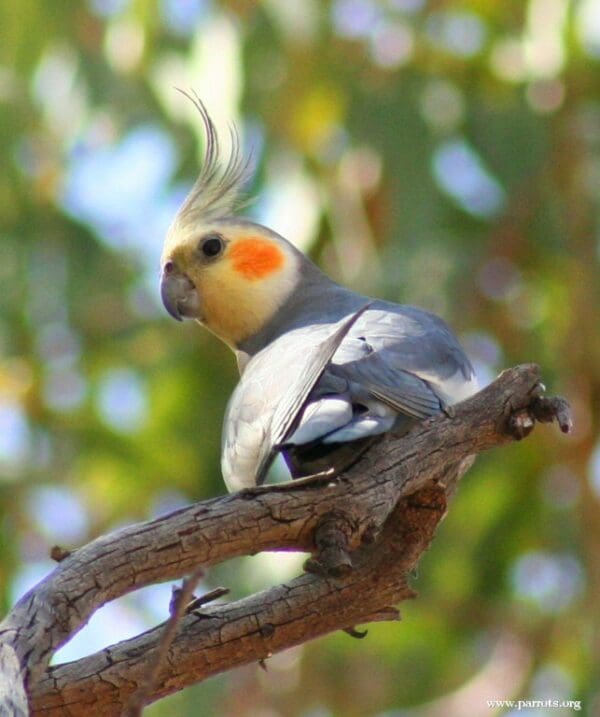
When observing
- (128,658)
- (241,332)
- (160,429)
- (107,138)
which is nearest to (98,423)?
(160,429)

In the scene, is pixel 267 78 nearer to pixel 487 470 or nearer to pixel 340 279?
pixel 340 279

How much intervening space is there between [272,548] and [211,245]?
2.15 metres

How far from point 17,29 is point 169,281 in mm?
2479

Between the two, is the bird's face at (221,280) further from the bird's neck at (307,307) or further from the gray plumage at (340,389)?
the gray plumage at (340,389)

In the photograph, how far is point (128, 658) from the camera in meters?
2.96

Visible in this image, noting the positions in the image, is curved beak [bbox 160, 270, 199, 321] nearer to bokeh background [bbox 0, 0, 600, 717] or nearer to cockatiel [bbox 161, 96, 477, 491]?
cockatiel [bbox 161, 96, 477, 491]

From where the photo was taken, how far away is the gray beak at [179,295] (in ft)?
16.3

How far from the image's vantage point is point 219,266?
4969 millimetres

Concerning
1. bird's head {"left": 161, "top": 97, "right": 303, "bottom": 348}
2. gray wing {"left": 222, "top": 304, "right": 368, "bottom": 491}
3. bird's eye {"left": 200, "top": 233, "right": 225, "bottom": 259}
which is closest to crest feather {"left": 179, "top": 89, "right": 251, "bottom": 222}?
bird's head {"left": 161, "top": 97, "right": 303, "bottom": 348}

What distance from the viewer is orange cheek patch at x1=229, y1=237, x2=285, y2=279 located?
5.00 metres

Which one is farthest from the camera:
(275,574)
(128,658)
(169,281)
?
(275,574)

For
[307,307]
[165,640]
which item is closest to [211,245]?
[307,307]

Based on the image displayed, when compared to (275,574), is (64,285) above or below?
above

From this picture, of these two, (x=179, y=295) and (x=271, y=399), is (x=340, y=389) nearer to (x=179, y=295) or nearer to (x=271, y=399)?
(x=271, y=399)
